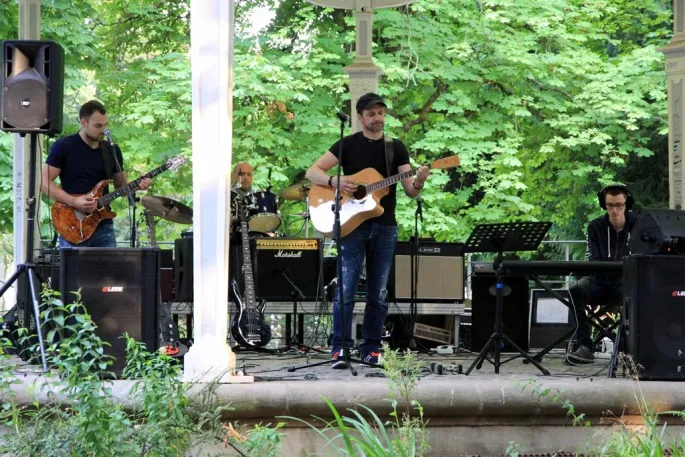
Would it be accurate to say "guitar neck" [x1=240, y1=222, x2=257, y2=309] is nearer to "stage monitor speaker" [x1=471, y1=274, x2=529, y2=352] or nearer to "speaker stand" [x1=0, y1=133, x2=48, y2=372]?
"stage monitor speaker" [x1=471, y1=274, x2=529, y2=352]

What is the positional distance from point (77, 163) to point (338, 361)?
2.41 m

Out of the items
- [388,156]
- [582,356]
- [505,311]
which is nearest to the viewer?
[388,156]

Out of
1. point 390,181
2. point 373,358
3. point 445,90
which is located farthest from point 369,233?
point 445,90

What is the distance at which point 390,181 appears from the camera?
24.6ft

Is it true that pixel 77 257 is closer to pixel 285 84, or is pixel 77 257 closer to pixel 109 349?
pixel 109 349

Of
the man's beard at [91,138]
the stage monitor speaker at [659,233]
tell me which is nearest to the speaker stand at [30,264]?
the man's beard at [91,138]

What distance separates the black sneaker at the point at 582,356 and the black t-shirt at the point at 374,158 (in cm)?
209

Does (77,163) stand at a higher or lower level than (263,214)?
higher

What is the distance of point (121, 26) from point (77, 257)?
475 inches

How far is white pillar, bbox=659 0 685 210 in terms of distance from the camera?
30.9 ft

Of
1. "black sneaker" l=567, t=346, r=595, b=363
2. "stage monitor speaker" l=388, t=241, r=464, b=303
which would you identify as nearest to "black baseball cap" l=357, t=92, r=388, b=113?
"stage monitor speaker" l=388, t=241, r=464, b=303

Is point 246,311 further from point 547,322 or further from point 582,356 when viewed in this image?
point 547,322

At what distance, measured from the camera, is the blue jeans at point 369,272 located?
768 cm

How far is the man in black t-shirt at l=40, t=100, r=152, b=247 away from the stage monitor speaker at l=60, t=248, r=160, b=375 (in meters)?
0.88
